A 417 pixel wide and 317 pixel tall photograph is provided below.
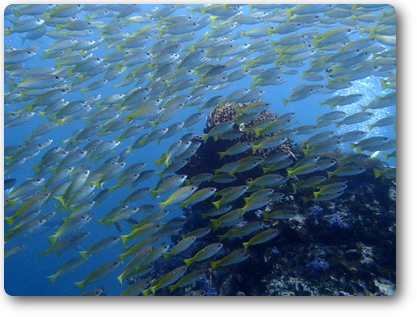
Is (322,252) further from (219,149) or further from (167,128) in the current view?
(167,128)

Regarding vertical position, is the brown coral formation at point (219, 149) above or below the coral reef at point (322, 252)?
above

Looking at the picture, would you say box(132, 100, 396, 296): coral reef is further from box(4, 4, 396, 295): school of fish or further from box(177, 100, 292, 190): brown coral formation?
box(177, 100, 292, 190): brown coral formation

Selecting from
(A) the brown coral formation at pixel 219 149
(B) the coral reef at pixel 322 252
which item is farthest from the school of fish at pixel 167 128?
(A) the brown coral formation at pixel 219 149

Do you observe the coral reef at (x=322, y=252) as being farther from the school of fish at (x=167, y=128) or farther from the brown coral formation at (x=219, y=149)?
the brown coral formation at (x=219, y=149)

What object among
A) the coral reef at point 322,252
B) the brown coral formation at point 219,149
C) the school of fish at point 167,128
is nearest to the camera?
the coral reef at point 322,252

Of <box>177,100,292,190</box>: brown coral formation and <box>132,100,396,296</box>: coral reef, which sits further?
<box>177,100,292,190</box>: brown coral formation

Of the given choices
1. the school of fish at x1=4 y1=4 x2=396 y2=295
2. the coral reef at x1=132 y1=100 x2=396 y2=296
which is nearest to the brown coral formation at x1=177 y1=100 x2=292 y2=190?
the school of fish at x1=4 y1=4 x2=396 y2=295

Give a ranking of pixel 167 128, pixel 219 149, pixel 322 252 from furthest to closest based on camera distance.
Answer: pixel 219 149 → pixel 167 128 → pixel 322 252

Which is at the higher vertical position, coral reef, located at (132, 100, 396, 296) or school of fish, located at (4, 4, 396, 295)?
school of fish, located at (4, 4, 396, 295)

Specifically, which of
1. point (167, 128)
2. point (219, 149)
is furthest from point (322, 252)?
point (167, 128)

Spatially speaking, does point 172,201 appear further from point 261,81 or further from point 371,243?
point 371,243

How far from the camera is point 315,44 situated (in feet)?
17.8
